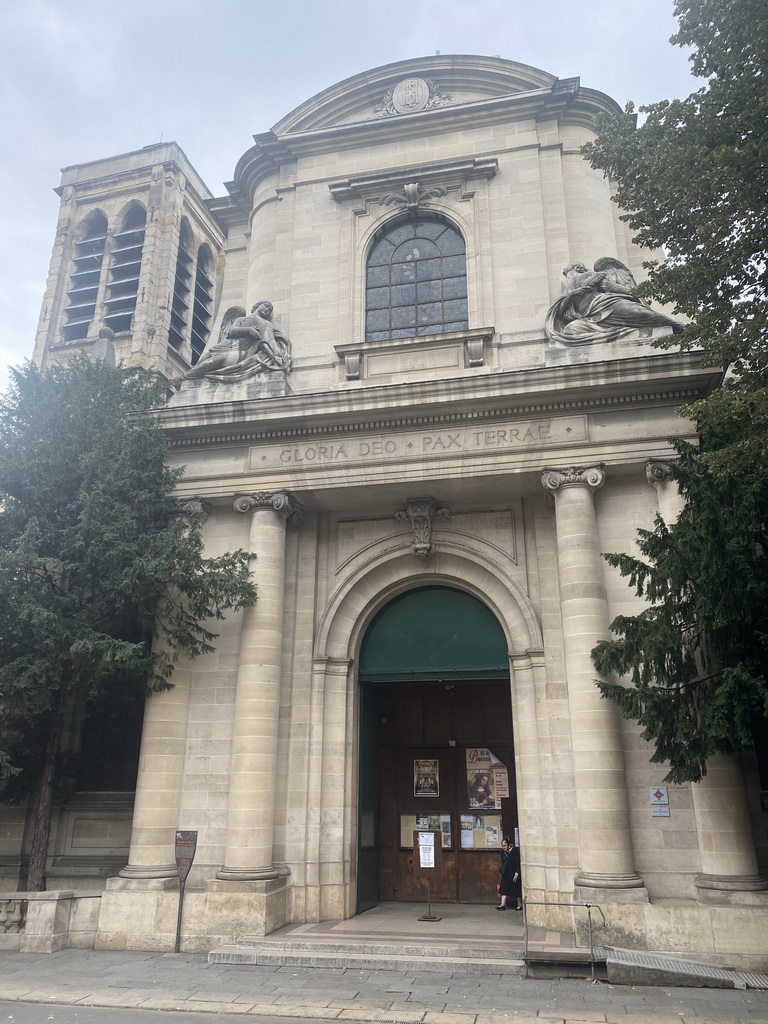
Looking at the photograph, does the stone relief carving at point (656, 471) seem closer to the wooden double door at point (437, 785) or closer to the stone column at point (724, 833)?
the stone column at point (724, 833)

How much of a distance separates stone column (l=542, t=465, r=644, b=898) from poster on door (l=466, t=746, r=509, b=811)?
170 inches

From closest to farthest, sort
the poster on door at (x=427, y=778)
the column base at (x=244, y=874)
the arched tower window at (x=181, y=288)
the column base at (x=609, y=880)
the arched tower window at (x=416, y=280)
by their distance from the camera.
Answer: the column base at (x=609, y=880) < the column base at (x=244, y=874) < the poster on door at (x=427, y=778) < the arched tower window at (x=416, y=280) < the arched tower window at (x=181, y=288)

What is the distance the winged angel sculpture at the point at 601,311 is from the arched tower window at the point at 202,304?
946 inches

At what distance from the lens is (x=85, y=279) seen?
119 ft

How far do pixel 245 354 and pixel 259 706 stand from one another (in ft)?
24.4

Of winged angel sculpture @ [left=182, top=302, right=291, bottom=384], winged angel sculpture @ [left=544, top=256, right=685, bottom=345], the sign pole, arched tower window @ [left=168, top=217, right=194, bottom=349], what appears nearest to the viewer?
winged angel sculpture @ [left=544, top=256, right=685, bottom=345]

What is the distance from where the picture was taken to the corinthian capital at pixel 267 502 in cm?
1544

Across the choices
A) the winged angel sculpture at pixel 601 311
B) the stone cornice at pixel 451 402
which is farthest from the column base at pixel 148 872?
the winged angel sculpture at pixel 601 311

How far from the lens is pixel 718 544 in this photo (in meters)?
10.4

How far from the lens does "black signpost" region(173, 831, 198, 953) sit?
509 inches

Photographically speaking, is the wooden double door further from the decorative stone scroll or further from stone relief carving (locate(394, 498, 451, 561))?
the decorative stone scroll

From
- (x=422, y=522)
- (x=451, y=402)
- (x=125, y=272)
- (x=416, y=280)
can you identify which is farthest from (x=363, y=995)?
(x=125, y=272)

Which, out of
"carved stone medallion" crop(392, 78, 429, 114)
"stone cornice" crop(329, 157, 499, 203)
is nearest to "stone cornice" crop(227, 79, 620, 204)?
"carved stone medallion" crop(392, 78, 429, 114)

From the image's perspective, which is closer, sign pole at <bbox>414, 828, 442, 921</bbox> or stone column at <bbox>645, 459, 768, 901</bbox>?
stone column at <bbox>645, 459, 768, 901</bbox>
